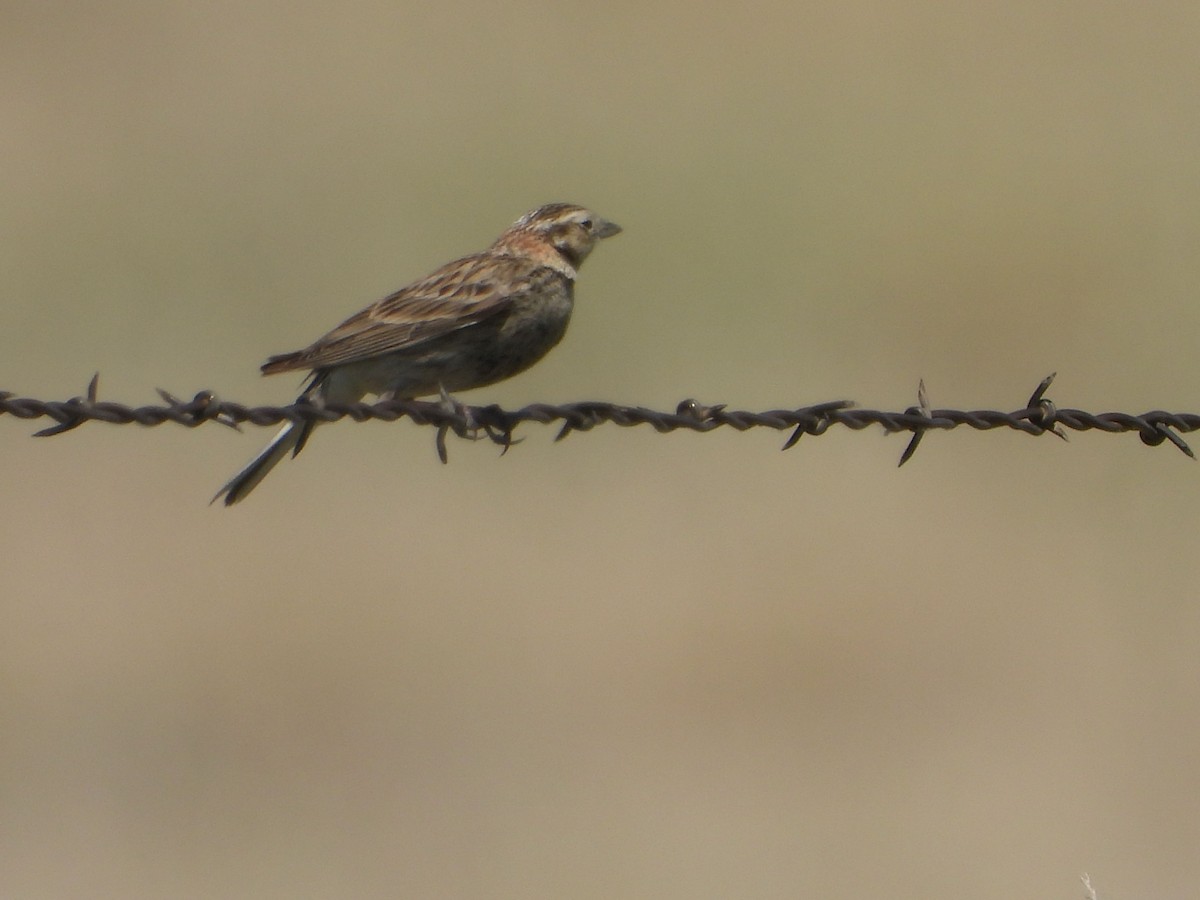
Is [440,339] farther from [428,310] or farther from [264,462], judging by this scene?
[264,462]

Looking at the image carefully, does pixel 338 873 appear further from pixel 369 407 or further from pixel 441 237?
pixel 441 237

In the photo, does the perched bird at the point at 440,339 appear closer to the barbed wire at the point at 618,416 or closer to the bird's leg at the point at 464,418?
the bird's leg at the point at 464,418

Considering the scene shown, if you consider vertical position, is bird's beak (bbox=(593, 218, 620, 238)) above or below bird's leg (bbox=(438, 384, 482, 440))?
above

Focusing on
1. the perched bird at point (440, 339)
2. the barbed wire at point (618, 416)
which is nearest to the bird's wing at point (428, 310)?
the perched bird at point (440, 339)

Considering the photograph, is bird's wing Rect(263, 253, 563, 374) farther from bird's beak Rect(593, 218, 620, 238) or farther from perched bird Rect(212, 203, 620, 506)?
bird's beak Rect(593, 218, 620, 238)

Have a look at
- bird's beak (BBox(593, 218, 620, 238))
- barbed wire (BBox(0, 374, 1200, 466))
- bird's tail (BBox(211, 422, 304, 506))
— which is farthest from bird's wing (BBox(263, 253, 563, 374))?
barbed wire (BBox(0, 374, 1200, 466))

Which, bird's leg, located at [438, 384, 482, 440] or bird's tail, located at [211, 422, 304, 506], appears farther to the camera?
bird's tail, located at [211, 422, 304, 506]
